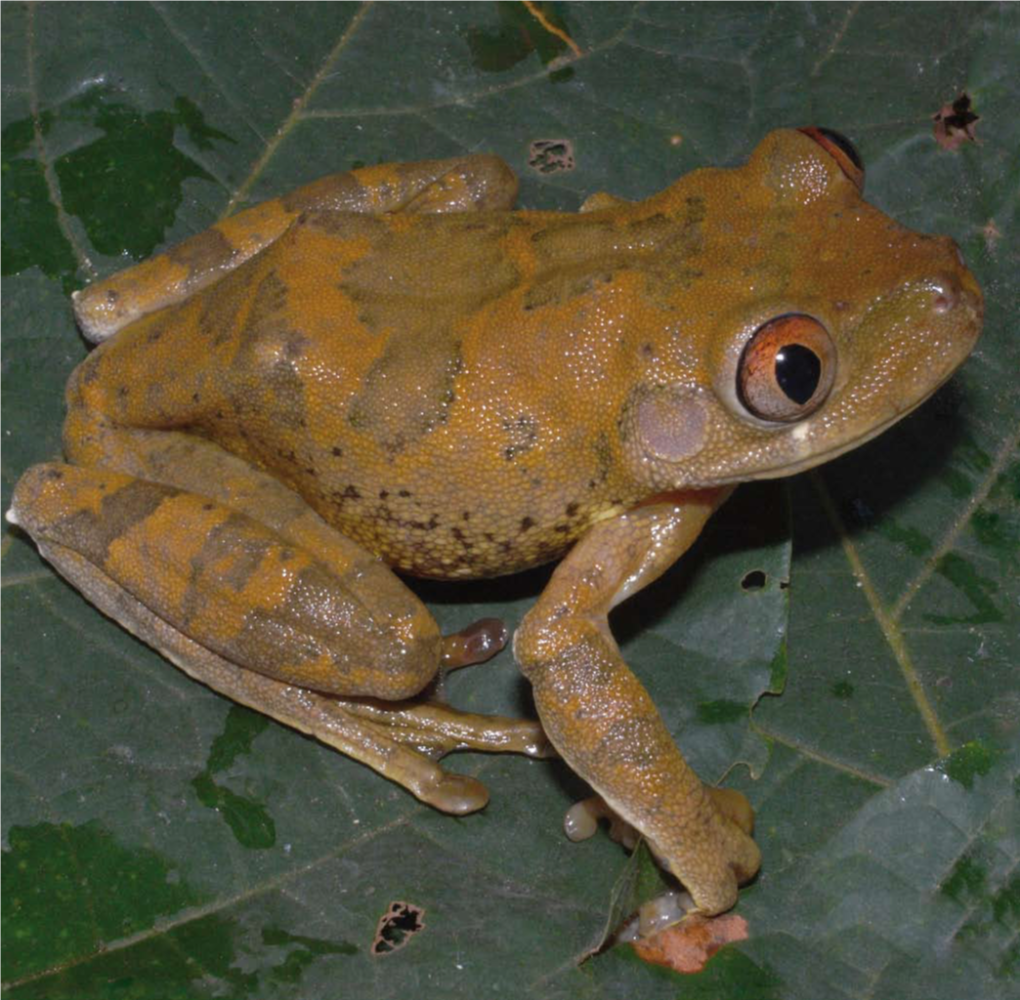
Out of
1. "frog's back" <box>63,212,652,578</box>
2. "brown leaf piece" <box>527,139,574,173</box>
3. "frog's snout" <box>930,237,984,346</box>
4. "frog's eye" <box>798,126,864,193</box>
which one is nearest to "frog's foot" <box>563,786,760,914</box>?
"frog's back" <box>63,212,652,578</box>

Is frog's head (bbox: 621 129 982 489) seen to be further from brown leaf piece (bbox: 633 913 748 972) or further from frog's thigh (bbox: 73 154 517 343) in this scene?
brown leaf piece (bbox: 633 913 748 972)

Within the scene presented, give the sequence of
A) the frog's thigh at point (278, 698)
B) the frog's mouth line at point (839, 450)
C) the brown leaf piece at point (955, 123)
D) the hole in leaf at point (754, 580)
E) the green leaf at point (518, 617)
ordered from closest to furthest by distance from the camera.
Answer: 1. the frog's mouth line at point (839, 450)
2. the green leaf at point (518, 617)
3. the frog's thigh at point (278, 698)
4. the hole in leaf at point (754, 580)
5. the brown leaf piece at point (955, 123)

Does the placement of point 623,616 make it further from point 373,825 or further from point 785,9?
point 785,9

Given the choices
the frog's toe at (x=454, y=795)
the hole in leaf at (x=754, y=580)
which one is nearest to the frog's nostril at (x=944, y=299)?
the hole in leaf at (x=754, y=580)

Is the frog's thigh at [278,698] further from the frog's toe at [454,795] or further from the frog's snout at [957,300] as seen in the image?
the frog's snout at [957,300]

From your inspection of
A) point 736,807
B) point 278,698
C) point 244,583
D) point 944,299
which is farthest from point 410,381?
point 736,807

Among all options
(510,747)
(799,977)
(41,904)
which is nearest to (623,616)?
(510,747)

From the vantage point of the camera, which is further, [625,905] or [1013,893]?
[625,905]
